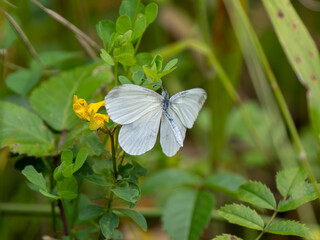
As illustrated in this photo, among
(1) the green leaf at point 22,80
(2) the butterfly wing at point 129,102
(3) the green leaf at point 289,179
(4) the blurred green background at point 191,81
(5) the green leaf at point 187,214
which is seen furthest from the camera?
(4) the blurred green background at point 191,81

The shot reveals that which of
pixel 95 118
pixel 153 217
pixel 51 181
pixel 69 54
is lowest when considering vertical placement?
pixel 153 217

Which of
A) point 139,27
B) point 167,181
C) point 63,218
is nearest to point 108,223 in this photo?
point 63,218

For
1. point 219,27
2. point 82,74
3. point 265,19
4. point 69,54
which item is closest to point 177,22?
point 265,19

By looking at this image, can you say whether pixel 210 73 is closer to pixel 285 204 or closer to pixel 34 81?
pixel 34 81

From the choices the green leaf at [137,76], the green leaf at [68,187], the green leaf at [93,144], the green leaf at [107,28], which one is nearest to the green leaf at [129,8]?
the green leaf at [107,28]

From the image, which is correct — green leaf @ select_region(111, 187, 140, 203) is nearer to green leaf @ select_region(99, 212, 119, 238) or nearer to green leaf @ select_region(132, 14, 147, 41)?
green leaf @ select_region(99, 212, 119, 238)

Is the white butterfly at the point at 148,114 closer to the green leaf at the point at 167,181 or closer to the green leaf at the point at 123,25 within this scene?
the green leaf at the point at 123,25

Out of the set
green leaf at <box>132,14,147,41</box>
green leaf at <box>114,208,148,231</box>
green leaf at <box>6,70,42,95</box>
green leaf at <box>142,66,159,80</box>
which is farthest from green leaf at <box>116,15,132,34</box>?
green leaf at <box>6,70,42,95</box>
